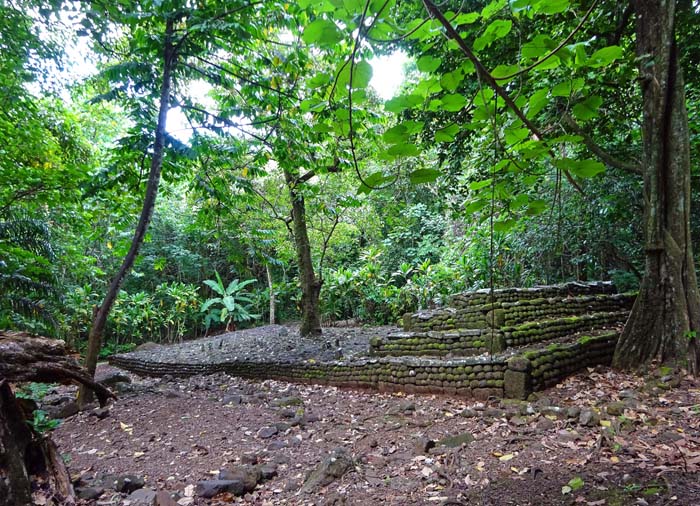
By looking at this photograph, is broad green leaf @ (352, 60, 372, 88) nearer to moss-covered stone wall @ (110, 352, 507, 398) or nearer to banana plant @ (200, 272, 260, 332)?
moss-covered stone wall @ (110, 352, 507, 398)

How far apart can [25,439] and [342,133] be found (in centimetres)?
317

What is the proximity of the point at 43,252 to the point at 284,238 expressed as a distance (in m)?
6.28

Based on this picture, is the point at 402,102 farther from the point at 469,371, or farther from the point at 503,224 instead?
the point at 469,371

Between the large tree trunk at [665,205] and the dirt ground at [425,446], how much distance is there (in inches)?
18.9

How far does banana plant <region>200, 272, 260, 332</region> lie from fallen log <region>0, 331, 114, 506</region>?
1080cm

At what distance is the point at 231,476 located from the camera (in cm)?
304

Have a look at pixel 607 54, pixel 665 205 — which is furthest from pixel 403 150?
pixel 665 205

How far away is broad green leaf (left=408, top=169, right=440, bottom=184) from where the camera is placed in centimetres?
107

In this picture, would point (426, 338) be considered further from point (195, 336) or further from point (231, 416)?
point (195, 336)

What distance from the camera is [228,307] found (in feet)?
47.3

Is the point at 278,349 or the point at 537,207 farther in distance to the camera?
the point at 278,349

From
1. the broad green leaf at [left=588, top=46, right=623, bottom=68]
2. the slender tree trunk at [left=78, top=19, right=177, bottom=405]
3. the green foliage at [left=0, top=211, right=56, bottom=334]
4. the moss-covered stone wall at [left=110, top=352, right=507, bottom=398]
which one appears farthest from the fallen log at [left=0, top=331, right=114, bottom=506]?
the green foliage at [left=0, top=211, right=56, bottom=334]

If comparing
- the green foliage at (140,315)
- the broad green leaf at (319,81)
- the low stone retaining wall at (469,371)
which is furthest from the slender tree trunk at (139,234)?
the green foliage at (140,315)

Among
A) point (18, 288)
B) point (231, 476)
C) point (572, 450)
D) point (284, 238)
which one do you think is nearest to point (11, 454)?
point (231, 476)
